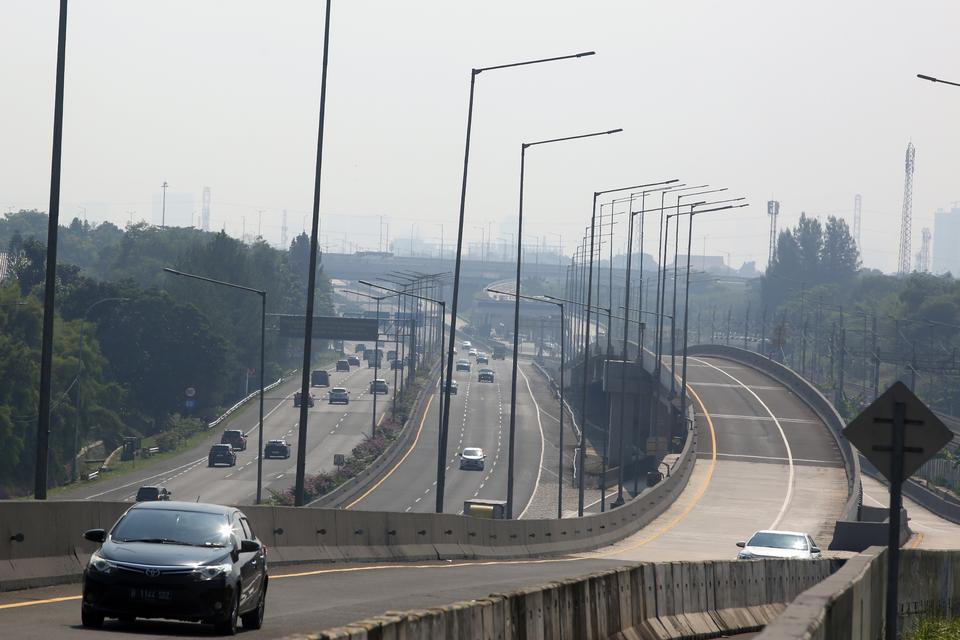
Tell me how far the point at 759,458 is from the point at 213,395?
67829 millimetres

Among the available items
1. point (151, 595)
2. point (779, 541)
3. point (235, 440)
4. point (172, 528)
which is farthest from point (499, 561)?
point (235, 440)

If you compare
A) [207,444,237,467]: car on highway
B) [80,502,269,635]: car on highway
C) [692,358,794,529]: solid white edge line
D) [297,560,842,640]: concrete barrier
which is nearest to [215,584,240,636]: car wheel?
[80,502,269,635]: car on highway

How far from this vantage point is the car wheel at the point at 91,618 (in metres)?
15.4

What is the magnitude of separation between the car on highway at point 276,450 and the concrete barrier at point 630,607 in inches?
3171

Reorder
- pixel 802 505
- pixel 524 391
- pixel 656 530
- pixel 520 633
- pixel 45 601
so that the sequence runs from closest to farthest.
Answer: pixel 520 633 < pixel 45 601 < pixel 656 530 < pixel 802 505 < pixel 524 391

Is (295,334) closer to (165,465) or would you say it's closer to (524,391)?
(524,391)

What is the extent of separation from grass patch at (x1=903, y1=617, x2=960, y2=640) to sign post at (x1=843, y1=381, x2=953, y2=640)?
4888mm

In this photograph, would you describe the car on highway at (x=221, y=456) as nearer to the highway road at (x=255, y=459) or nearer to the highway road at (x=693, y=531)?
the highway road at (x=255, y=459)

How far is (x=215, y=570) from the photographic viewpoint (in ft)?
51.1

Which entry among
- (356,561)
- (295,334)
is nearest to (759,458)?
(356,561)

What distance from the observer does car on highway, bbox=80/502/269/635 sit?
50.0ft

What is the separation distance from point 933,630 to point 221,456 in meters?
82.9

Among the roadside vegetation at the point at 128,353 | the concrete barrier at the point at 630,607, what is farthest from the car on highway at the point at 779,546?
the roadside vegetation at the point at 128,353

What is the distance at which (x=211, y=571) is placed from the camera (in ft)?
51.0
